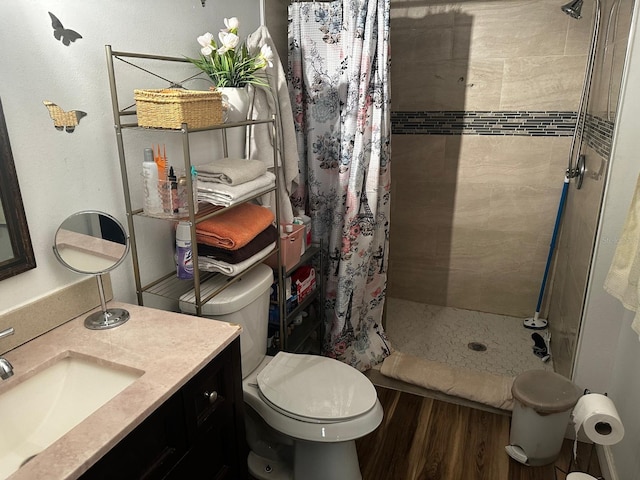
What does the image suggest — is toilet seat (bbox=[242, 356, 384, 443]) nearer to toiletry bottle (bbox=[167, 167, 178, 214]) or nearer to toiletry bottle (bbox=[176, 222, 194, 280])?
toiletry bottle (bbox=[176, 222, 194, 280])

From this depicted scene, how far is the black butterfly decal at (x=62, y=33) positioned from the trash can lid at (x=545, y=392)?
198cm

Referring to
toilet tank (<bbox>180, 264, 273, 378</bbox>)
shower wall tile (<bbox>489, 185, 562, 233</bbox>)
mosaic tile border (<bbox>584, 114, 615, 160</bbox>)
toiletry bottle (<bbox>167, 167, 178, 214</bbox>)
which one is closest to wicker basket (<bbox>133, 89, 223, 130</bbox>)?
toiletry bottle (<bbox>167, 167, 178, 214</bbox>)

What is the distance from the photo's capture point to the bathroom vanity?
0.93 metres

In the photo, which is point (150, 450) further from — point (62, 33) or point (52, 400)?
point (62, 33)

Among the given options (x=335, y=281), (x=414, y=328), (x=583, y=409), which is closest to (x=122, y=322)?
(x=335, y=281)

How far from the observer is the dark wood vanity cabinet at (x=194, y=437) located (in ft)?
3.31

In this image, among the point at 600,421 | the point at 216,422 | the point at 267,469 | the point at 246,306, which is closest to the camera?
the point at 216,422

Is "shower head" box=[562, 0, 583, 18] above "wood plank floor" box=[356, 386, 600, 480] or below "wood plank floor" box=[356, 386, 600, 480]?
above

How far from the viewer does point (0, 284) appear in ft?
3.91

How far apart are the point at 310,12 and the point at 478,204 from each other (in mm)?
1511

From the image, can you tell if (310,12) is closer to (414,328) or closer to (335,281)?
(335,281)

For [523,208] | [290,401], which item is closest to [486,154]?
[523,208]

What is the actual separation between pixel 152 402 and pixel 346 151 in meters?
1.47

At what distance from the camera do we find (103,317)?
53.7 inches
